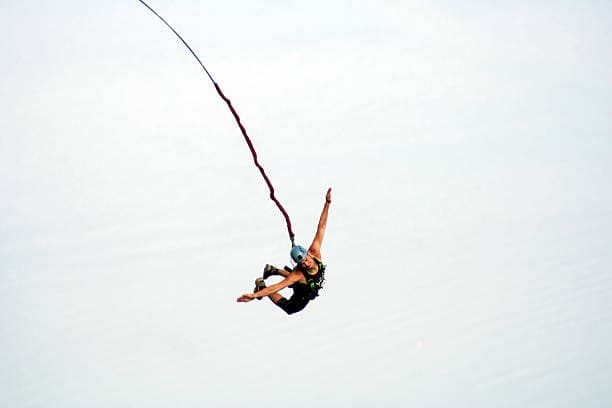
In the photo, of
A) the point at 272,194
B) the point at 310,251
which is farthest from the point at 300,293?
the point at 272,194

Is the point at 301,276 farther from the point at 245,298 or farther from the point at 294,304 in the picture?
the point at 245,298

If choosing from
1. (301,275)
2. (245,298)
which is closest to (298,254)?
(301,275)

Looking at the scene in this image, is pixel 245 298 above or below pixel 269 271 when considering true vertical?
above

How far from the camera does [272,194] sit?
47.4 feet

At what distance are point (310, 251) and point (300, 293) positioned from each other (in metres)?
0.82

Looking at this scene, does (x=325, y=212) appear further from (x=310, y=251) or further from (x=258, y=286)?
(x=258, y=286)

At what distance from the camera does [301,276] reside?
15.7 m

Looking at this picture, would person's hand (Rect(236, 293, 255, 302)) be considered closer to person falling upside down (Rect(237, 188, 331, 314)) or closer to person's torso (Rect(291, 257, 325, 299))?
person falling upside down (Rect(237, 188, 331, 314))

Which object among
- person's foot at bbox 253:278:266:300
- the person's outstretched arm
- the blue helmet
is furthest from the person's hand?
the person's outstretched arm

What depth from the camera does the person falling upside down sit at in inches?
609

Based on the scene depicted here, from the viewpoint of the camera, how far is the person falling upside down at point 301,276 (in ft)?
50.8

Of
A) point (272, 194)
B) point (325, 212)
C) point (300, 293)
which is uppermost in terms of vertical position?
point (272, 194)

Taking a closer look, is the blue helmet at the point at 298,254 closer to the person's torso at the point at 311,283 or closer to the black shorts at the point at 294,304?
the person's torso at the point at 311,283

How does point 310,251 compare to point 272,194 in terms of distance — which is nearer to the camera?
point 272,194
